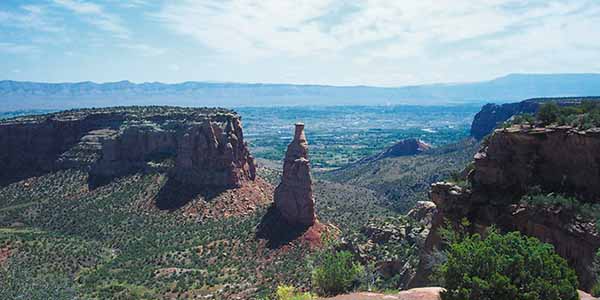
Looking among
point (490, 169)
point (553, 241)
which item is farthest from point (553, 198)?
point (490, 169)

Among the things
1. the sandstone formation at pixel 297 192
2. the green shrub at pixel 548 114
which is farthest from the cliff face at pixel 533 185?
the sandstone formation at pixel 297 192

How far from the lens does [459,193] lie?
3350cm

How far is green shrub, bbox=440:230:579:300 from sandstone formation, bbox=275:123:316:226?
38566 mm

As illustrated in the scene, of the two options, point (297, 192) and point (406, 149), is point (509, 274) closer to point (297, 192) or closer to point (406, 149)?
point (297, 192)

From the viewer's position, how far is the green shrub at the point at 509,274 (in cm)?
2134

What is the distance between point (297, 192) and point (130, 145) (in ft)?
111

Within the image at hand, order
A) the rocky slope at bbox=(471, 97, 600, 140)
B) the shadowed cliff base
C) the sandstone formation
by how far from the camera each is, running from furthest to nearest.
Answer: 1. the rocky slope at bbox=(471, 97, 600, 140)
2. the sandstone formation
3. the shadowed cliff base

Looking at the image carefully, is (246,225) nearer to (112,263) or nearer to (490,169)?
(112,263)

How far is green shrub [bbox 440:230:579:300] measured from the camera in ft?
70.0

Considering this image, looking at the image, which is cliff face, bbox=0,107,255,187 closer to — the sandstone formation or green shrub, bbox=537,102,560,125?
the sandstone formation

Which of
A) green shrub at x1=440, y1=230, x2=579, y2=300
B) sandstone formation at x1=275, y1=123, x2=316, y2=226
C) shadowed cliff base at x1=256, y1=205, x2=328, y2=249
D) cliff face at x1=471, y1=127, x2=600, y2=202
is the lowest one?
shadowed cliff base at x1=256, y1=205, x2=328, y2=249

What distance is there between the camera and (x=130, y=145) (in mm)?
83625

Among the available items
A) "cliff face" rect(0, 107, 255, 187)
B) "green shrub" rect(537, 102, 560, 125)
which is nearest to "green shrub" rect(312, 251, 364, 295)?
"green shrub" rect(537, 102, 560, 125)

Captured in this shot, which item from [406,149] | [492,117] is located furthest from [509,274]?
[492,117]
